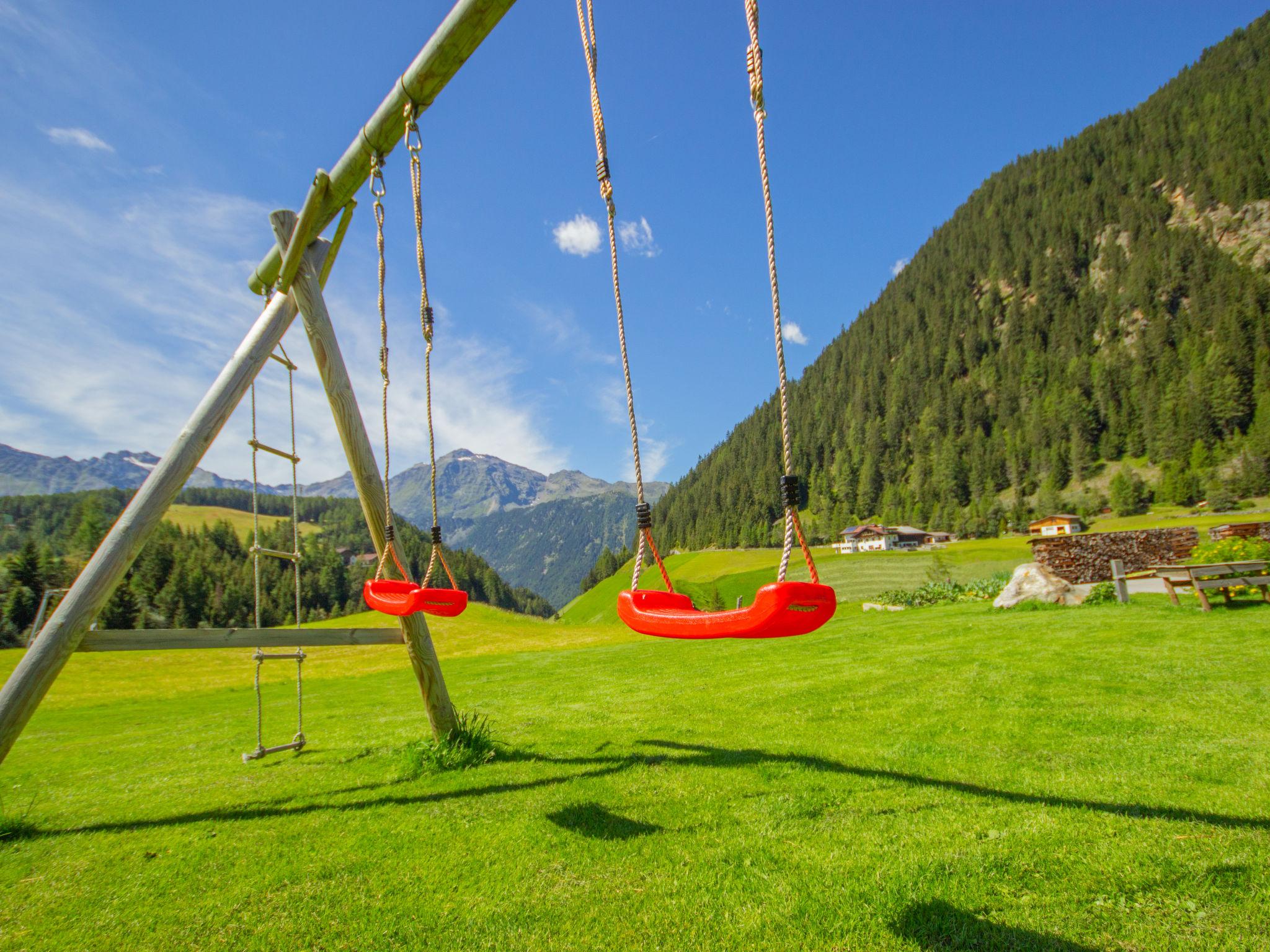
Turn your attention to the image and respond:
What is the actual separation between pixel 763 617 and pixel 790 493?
2.57 ft

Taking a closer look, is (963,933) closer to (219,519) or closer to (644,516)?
(644,516)

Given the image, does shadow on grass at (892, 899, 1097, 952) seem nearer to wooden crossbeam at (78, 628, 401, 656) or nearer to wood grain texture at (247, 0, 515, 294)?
wooden crossbeam at (78, 628, 401, 656)

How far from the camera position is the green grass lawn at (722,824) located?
11.9 feet

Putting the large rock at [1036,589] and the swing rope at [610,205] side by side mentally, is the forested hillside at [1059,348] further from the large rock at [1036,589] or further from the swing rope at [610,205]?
the swing rope at [610,205]

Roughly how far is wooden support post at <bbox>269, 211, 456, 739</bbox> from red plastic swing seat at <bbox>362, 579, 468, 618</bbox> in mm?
1371

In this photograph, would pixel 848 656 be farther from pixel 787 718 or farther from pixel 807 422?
pixel 807 422

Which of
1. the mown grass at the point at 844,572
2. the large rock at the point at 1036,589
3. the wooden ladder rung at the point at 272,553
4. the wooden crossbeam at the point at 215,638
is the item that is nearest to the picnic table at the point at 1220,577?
the large rock at the point at 1036,589

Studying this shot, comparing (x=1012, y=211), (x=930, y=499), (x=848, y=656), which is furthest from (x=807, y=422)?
(x=848, y=656)

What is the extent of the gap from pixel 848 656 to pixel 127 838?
1203 centimetres

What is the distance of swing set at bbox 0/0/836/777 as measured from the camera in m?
3.33

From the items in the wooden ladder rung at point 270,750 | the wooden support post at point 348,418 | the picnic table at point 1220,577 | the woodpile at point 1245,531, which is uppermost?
the wooden support post at point 348,418

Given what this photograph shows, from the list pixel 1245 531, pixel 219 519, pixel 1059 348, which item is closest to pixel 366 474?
pixel 1245 531

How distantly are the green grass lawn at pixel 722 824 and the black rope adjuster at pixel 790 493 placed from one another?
2.45m

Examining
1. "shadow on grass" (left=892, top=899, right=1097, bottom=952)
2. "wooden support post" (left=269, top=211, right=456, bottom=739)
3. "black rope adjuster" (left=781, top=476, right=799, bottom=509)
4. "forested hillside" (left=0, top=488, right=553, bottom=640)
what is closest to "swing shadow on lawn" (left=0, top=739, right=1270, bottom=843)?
"wooden support post" (left=269, top=211, right=456, bottom=739)
